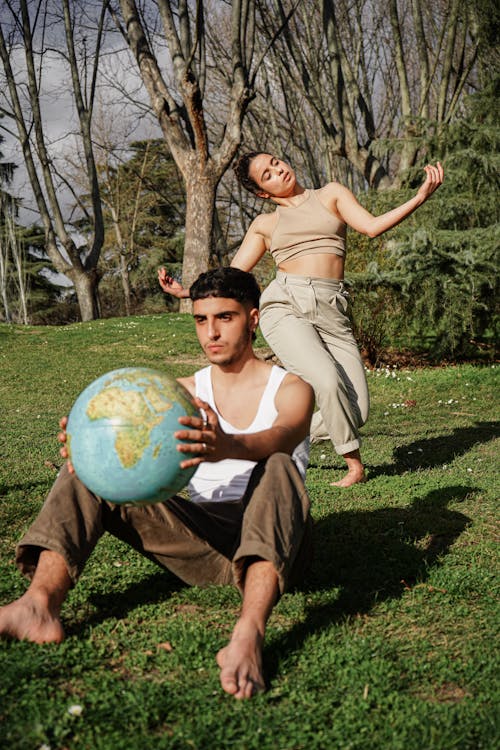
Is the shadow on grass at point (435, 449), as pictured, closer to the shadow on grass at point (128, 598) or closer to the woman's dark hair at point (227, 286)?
the shadow on grass at point (128, 598)

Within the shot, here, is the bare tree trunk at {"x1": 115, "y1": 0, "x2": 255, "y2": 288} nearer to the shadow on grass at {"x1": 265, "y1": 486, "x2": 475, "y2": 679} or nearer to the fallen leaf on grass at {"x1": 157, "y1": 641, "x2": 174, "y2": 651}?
the shadow on grass at {"x1": 265, "y1": 486, "x2": 475, "y2": 679}

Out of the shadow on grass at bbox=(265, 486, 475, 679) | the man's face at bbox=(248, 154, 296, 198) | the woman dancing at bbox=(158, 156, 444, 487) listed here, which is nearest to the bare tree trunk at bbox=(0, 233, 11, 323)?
the woman dancing at bbox=(158, 156, 444, 487)

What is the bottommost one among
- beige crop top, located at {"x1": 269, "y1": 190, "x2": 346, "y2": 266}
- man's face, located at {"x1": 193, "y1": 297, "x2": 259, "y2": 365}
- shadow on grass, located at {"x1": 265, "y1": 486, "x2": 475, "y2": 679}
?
shadow on grass, located at {"x1": 265, "y1": 486, "x2": 475, "y2": 679}

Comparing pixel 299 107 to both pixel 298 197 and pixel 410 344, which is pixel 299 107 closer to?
pixel 410 344

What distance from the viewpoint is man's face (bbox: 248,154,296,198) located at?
16.9 feet

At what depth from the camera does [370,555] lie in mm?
3910

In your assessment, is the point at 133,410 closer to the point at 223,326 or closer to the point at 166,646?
the point at 223,326

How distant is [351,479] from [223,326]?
109 inches

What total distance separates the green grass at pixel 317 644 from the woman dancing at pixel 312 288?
2.18 ft

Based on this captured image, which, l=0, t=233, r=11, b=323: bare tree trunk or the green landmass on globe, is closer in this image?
the green landmass on globe

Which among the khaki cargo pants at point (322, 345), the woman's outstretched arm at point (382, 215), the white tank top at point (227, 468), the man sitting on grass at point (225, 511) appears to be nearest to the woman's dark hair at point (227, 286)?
the man sitting on grass at point (225, 511)

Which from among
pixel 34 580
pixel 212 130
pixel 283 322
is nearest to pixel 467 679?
pixel 34 580

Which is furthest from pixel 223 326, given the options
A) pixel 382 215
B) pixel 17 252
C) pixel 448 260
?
pixel 17 252

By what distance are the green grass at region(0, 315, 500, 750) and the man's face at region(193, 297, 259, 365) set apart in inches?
44.4
